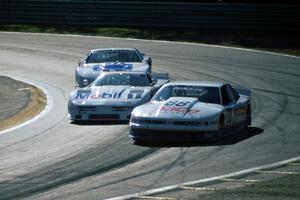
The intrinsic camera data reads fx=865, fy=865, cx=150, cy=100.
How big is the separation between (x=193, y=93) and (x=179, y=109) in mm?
1136

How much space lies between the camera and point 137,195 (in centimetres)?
1145

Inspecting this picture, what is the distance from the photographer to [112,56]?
25.0 meters

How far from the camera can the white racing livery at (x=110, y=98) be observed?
18.8 meters

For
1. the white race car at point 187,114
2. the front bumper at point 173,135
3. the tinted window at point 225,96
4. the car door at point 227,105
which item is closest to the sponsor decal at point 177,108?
the white race car at point 187,114

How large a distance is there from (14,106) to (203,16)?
18632 mm

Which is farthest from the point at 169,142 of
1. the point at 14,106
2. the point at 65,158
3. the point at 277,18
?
the point at 277,18

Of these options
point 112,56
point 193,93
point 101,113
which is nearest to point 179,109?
point 193,93

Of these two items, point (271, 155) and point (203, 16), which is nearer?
point (271, 155)

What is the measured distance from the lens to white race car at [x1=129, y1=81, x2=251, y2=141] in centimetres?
1596

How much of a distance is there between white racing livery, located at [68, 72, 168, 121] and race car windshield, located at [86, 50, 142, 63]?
178 inches

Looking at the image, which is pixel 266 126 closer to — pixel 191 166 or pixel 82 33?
pixel 191 166

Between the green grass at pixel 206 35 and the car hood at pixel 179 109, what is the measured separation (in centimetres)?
A: 1810

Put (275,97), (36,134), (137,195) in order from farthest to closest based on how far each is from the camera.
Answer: (275,97), (36,134), (137,195)

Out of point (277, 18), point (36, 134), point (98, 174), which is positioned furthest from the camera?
point (277, 18)
